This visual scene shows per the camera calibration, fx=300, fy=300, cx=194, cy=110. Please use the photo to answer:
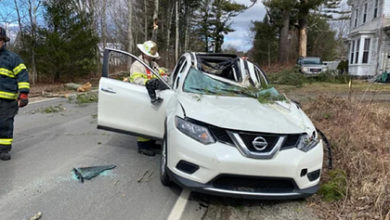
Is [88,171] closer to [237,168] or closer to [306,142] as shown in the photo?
[237,168]

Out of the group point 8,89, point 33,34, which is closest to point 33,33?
point 33,34

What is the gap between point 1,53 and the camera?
169 inches

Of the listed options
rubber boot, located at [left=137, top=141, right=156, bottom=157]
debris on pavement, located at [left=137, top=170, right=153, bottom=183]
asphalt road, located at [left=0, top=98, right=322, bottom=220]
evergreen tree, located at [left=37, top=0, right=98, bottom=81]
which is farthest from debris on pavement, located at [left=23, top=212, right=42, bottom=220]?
evergreen tree, located at [left=37, top=0, right=98, bottom=81]

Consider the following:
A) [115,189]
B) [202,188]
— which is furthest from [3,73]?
[202,188]

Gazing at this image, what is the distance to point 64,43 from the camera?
60.2 ft

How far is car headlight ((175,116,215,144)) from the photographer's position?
292 centimetres

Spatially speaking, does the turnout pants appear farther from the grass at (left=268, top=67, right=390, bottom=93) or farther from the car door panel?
the grass at (left=268, top=67, right=390, bottom=93)

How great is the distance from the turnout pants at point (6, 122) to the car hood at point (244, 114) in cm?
266

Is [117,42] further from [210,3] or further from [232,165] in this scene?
[232,165]

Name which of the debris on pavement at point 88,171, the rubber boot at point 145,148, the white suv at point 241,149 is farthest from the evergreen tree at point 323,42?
the debris on pavement at point 88,171

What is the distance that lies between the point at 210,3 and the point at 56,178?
39.6 meters

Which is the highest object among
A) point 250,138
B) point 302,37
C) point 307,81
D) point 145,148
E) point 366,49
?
point 302,37

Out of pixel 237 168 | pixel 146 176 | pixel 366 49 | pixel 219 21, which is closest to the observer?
pixel 237 168

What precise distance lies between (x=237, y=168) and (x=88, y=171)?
226cm
